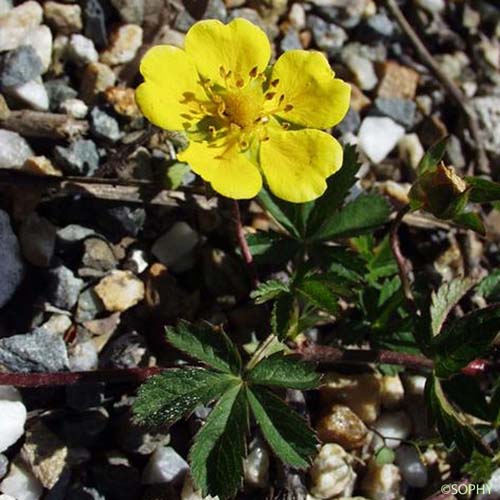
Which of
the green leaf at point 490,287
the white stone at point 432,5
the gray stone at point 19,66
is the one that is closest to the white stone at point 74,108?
the gray stone at point 19,66

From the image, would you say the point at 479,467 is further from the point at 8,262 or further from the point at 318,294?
the point at 8,262

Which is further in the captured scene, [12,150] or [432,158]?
[12,150]

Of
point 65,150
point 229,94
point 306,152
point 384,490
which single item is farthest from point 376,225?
point 65,150

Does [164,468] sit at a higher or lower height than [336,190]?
lower

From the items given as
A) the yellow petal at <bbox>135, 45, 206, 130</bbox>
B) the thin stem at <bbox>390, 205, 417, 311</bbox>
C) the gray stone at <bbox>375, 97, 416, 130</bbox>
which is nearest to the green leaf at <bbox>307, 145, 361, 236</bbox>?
the thin stem at <bbox>390, 205, 417, 311</bbox>

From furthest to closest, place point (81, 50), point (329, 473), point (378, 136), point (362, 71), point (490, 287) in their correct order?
point (362, 71) < point (378, 136) < point (81, 50) < point (490, 287) < point (329, 473)

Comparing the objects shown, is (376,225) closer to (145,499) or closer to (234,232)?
(234,232)

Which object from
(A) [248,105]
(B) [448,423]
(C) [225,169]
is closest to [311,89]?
(A) [248,105]

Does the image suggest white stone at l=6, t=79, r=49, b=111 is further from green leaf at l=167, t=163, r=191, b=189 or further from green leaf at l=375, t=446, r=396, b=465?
green leaf at l=375, t=446, r=396, b=465
